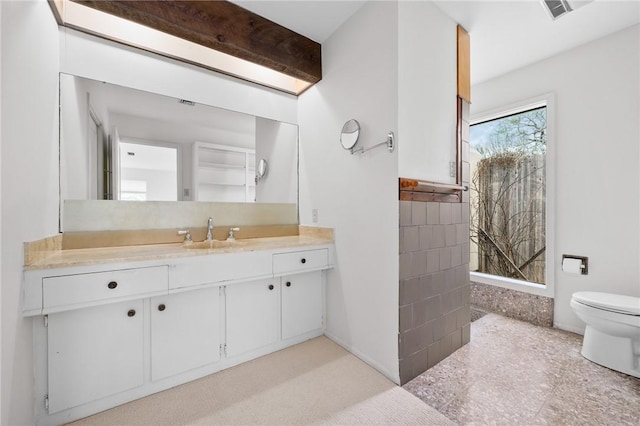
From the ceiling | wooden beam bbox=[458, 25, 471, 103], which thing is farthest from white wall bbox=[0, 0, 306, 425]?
wooden beam bbox=[458, 25, 471, 103]

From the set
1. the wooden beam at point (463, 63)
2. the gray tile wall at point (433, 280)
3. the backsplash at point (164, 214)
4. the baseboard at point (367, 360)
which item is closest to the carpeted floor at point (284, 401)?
the baseboard at point (367, 360)

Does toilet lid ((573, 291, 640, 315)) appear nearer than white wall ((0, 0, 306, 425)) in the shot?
No

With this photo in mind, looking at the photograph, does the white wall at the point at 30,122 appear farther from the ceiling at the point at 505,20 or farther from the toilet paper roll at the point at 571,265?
the toilet paper roll at the point at 571,265

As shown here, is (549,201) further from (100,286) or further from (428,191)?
(100,286)

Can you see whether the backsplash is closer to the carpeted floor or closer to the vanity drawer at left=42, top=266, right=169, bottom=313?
the vanity drawer at left=42, top=266, right=169, bottom=313

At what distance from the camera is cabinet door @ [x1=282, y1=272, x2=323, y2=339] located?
2094 millimetres

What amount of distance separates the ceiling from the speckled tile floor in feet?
7.71

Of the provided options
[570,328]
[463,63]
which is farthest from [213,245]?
[570,328]

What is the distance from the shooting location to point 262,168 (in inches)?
97.3

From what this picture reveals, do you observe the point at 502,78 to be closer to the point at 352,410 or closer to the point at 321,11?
the point at 321,11

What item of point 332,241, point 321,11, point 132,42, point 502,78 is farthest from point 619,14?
point 132,42

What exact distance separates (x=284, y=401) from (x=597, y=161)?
3.00 meters

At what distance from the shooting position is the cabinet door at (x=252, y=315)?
6.05 feet

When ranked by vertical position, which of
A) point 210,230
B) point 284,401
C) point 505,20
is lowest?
point 284,401
